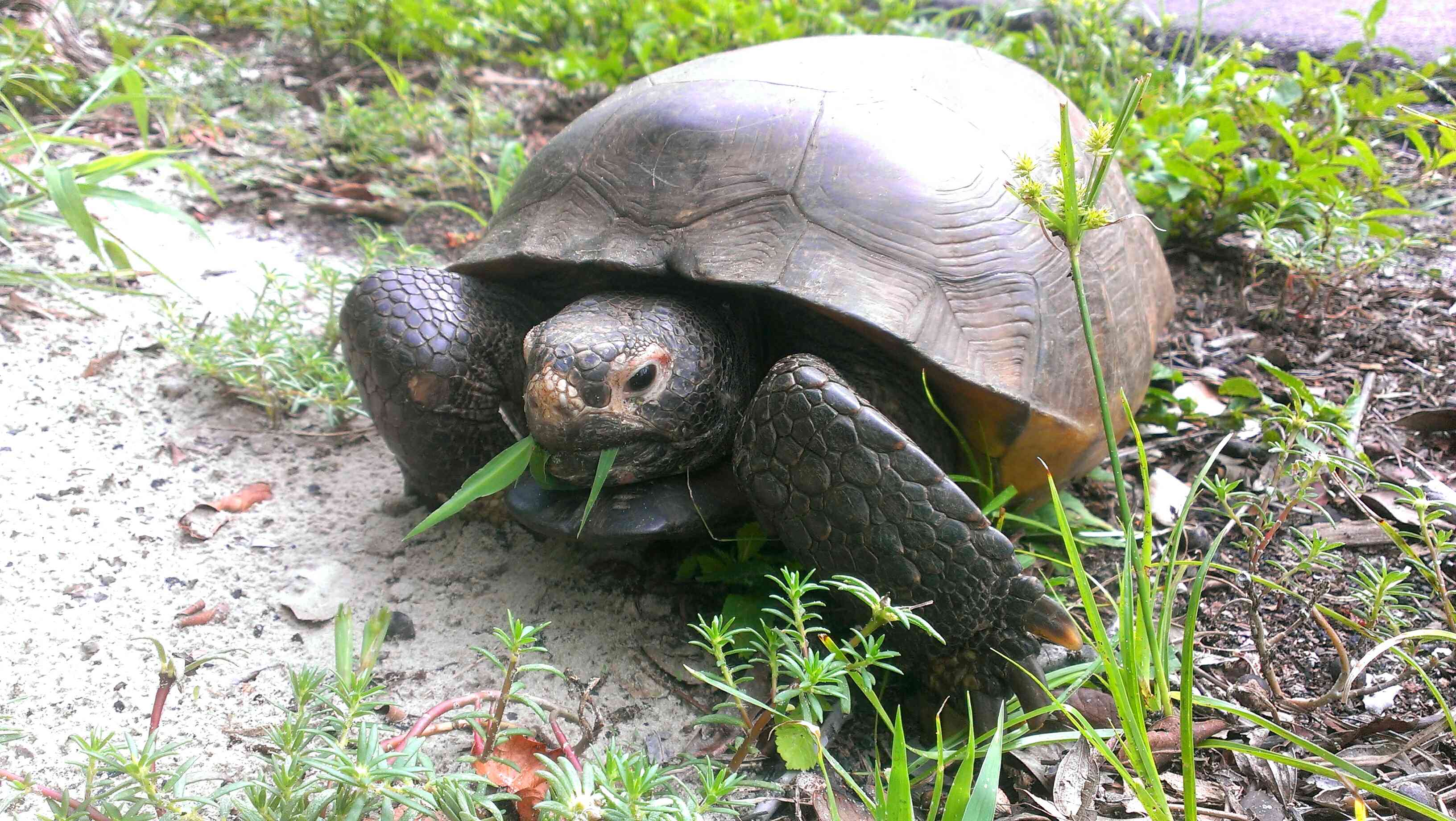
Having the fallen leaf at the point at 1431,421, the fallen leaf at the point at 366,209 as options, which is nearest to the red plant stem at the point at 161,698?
the fallen leaf at the point at 366,209

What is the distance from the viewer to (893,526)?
178 cm

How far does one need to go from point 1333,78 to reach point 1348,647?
2.46m

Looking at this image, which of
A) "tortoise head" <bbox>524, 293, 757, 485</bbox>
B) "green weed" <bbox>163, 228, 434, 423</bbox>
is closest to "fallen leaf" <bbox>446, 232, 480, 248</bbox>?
"green weed" <bbox>163, 228, 434, 423</bbox>

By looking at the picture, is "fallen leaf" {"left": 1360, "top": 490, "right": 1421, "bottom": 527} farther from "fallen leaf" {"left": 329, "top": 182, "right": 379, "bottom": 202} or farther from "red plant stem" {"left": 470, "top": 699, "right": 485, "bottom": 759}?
"fallen leaf" {"left": 329, "top": 182, "right": 379, "bottom": 202}

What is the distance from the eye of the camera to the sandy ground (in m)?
1.83

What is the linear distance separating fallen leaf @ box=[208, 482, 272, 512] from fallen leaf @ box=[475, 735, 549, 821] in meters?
1.10

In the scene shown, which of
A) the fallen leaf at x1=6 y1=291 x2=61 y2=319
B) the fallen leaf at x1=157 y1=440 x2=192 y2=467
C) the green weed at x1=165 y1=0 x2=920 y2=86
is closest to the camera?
the fallen leaf at x1=157 y1=440 x2=192 y2=467

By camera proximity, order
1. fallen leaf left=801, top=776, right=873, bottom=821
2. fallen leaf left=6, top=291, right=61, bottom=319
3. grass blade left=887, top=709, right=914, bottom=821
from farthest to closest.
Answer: fallen leaf left=6, top=291, right=61, bottom=319 < fallen leaf left=801, top=776, right=873, bottom=821 < grass blade left=887, top=709, right=914, bottom=821

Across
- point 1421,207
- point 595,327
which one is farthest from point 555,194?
point 1421,207

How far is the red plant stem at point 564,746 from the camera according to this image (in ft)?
5.21

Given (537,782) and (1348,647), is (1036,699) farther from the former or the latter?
(537,782)

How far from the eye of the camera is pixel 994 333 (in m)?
2.08

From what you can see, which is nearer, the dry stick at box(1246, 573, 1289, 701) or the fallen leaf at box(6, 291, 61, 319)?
the dry stick at box(1246, 573, 1289, 701)

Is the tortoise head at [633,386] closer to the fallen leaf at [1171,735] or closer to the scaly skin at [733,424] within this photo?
the scaly skin at [733,424]
